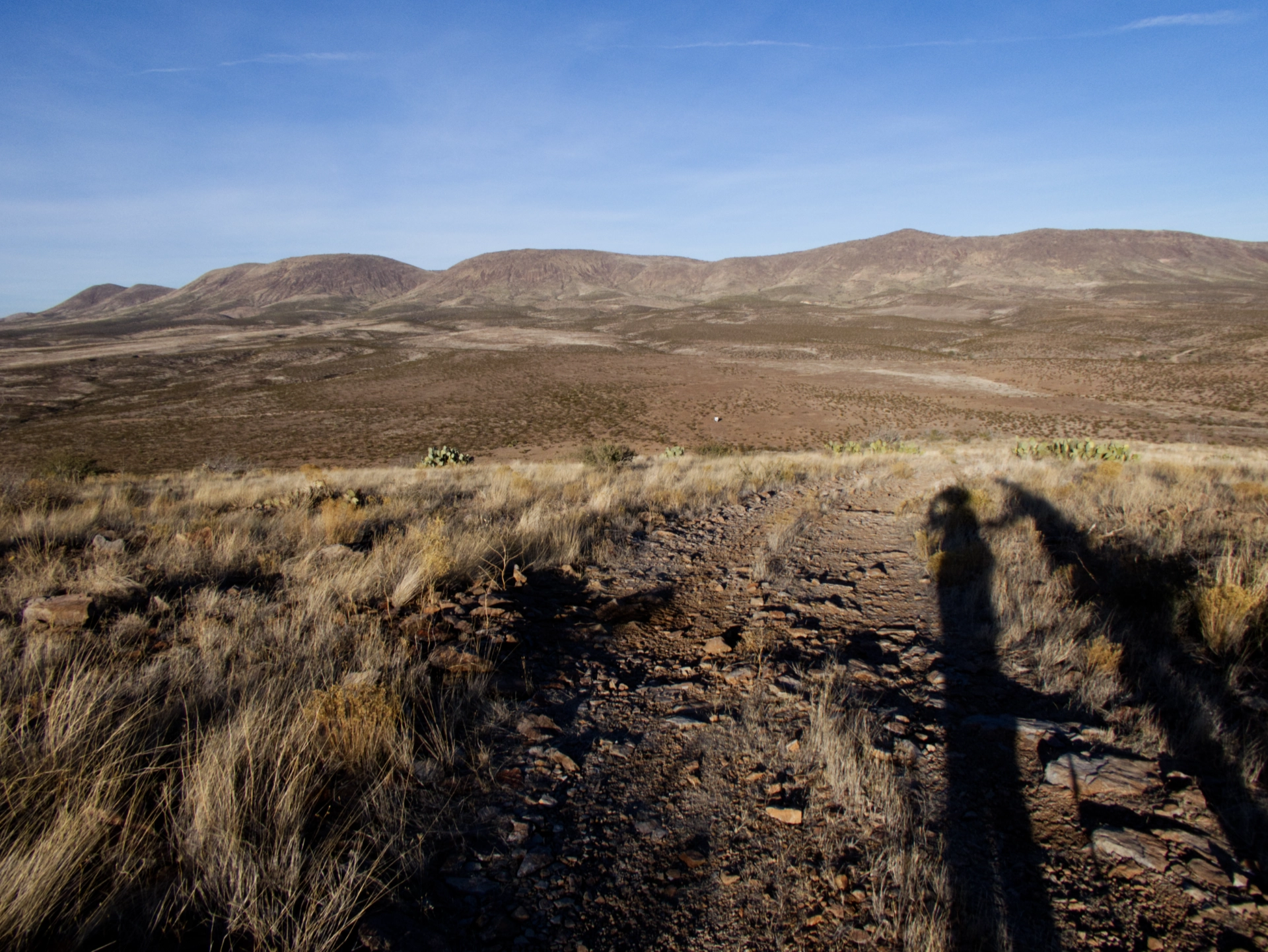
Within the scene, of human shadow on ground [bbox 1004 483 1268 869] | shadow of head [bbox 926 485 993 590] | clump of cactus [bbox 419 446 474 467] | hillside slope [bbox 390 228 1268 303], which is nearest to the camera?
human shadow on ground [bbox 1004 483 1268 869]

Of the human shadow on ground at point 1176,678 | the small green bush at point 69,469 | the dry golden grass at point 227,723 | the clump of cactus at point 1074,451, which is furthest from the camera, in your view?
the small green bush at point 69,469

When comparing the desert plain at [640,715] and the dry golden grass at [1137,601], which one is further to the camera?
the dry golden grass at [1137,601]

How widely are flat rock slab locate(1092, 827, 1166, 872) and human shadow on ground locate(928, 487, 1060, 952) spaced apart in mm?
210

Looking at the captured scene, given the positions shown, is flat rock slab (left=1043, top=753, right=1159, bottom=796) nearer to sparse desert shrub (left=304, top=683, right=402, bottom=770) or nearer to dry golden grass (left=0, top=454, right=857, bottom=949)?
dry golden grass (left=0, top=454, right=857, bottom=949)

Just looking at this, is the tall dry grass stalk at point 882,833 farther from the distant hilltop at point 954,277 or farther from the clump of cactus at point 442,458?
the distant hilltop at point 954,277

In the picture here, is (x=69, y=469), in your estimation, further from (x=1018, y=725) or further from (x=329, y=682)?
(x=1018, y=725)

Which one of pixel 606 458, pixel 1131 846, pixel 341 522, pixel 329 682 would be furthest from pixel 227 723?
pixel 606 458

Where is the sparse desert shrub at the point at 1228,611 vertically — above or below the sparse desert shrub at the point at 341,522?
below

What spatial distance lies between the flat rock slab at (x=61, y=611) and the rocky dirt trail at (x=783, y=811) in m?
2.12

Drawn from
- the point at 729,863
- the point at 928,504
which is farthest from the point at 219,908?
the point at 928,504

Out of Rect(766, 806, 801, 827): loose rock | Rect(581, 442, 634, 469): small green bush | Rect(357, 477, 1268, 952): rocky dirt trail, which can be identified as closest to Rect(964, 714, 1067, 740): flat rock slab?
Rect(357, 477, 1268, 952): rocky dirt trail

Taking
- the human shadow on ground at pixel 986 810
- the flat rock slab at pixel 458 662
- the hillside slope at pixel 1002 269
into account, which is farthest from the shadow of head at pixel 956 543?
the hillside slope at pixel 1002 269

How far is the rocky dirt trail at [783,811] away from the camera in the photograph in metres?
1.86

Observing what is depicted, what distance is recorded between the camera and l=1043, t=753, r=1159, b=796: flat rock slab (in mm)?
2295
